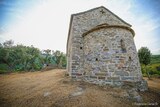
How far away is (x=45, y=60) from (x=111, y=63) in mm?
30522

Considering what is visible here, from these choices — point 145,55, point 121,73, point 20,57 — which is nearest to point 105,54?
point 121,73

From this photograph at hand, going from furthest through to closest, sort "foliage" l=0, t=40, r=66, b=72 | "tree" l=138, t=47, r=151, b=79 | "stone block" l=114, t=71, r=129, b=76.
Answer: "foliage" l=0, t=40, r=66, b=72, "tree" l=138, t=47, r=151, b=79, "stone block" l=114, t=71, r=129, b=76

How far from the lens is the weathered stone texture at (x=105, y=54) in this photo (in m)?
6.56

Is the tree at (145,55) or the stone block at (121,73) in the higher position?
the tree at (145,55)

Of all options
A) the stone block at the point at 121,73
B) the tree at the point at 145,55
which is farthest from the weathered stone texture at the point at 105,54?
the tree at the point at 145,55

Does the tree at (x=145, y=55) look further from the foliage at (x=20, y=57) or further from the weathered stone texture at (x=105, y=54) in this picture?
the foliage at (x=20, y=57)

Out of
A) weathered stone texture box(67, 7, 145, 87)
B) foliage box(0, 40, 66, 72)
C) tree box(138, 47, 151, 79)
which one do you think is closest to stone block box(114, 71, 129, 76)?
weathered stone texture box(67, 7, 145, 87)

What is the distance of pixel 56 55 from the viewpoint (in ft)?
110

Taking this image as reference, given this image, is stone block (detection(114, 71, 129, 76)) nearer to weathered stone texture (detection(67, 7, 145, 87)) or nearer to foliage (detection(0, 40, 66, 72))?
weathered stone texture (detection(67, 7, 145, 87))

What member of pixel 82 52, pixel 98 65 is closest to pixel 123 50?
pixel 98 65

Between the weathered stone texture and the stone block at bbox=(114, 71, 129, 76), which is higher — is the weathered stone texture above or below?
above

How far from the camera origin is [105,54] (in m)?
7.00

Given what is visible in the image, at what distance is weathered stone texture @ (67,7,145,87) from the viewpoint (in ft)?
21.5

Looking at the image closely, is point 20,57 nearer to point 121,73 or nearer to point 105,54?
point 105,54
